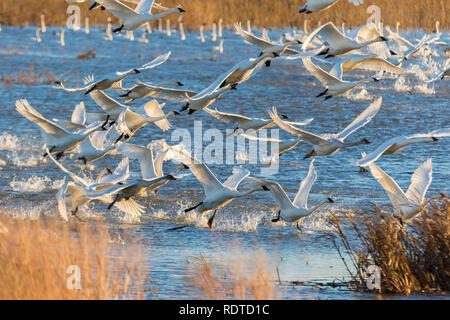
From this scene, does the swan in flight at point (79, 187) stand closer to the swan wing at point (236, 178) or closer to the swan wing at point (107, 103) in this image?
the swan wing at point (236, 178)

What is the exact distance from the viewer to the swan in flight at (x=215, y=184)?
8.18 metres

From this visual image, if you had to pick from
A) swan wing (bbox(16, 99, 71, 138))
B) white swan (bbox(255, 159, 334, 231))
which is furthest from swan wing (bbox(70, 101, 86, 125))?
white swan (bbox(255, 159, 334, 231))

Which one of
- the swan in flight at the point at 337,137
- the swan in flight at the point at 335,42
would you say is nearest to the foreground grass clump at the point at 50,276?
the swan in flight at the point at 337,137

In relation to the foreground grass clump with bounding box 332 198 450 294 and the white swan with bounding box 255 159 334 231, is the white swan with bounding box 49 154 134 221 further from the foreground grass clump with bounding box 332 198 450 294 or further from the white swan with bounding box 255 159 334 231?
the foreground grass clump with bounding box 332 198 450 294

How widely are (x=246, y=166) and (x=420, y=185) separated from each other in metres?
7.05

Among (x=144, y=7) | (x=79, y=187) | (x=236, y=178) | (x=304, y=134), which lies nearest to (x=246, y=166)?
(x=144, y=7)

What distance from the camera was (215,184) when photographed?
8.36 meters

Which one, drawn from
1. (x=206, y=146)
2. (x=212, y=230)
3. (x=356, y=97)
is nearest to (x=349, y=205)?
(x=212, y=230)

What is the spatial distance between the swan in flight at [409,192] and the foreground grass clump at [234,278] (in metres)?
1.41

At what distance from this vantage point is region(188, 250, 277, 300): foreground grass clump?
6804 millimetres

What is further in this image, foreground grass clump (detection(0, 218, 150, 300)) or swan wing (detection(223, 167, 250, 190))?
swan wing (detection(223, 167, 250, 190))

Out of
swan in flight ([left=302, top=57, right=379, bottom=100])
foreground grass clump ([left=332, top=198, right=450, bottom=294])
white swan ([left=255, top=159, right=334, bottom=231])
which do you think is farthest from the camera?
swan in flight ([left=302, top=57, right=379, bottom=100])

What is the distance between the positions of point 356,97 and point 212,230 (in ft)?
36.8
